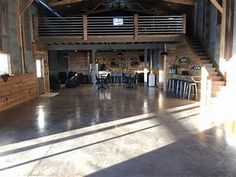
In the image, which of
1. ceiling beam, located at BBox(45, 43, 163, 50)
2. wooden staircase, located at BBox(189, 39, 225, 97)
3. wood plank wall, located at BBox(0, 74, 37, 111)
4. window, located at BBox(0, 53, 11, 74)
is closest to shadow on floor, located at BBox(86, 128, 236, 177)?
wooden staircase, located at BBox(189, 39, 225, 97)

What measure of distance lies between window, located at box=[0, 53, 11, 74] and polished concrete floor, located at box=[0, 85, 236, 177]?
1552 mm

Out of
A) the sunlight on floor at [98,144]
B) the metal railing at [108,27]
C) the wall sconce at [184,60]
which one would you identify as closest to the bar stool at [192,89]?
the wall sconce at [184,60]

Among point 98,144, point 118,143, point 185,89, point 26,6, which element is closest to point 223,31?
point 185,89

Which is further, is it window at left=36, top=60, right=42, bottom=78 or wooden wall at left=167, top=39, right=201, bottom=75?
window at left=36, top=60, right=42, bottom=78

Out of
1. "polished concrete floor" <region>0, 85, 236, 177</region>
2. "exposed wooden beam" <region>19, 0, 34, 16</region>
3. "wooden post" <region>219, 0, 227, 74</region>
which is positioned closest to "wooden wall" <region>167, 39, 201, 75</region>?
"wooden post" <region>219, 0, 227, 74</region>

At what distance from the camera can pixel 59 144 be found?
4.10 metres

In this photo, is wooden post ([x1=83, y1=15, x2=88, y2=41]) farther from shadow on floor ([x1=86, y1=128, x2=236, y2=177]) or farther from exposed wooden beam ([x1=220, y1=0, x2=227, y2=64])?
shadow on floor ([x1=86, y1=128, x2=236, y2=177])

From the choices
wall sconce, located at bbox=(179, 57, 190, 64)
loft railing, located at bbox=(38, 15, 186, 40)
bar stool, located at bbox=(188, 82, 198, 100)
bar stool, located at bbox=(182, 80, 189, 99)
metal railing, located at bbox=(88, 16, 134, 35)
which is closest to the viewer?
bar stool, located at bbox=(188, 82, 198, 100)

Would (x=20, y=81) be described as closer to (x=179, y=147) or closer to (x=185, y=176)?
(x=179, y=147)

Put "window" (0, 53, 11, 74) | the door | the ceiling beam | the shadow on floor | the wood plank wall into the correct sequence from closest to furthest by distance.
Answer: the shadow on floor < the wood plank wall < "window" (0, 53, 11, 74) < the door < the ceiling beam

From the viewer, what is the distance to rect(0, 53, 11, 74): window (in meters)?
7.61

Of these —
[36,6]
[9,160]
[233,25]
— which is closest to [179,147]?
[9,160]

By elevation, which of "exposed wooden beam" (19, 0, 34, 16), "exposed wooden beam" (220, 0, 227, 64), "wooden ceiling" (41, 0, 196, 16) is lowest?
"exposed wooden beam" (220, 0, 227, 64)

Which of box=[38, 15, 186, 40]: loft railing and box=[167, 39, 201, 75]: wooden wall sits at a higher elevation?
box=[38, 15, 186, 40]: loft railing
